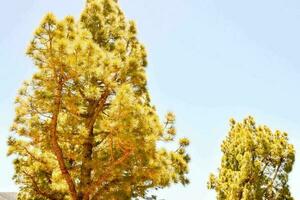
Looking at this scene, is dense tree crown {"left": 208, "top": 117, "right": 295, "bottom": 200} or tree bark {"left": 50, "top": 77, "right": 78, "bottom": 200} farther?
dense tree crown {"left": 208, "top": 117, "right": 295, "bottom": 200}

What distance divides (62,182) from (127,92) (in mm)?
3254

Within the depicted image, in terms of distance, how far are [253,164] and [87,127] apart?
6.89m

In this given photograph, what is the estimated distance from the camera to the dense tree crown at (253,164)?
1389cm

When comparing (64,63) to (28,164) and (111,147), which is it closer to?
(111,147)

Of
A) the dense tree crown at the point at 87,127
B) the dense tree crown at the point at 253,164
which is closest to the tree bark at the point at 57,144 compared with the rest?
the dense tree crown at the point at 87,127

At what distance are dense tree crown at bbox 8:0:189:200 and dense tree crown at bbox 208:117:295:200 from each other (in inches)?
→ 155

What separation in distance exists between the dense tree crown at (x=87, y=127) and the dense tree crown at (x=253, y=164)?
3942 millimetres

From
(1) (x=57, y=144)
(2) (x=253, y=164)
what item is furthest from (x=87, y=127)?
(2) (x=253, y=164)

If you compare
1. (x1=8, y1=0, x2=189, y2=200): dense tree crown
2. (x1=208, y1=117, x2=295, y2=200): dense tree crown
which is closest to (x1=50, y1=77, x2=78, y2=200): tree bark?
(x1=8, y1=0, x2=189, y2=200): dense tree crown

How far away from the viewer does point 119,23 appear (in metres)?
11.8

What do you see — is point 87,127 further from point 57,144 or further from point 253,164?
point 253,164

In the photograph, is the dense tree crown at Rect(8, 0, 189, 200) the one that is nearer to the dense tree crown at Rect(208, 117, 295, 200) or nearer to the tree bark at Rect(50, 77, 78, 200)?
the tree bark at Rect(50, 77, 78, 200)

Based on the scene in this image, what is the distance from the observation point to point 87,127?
995 cm

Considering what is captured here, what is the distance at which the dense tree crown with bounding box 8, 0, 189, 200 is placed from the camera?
8.88m
